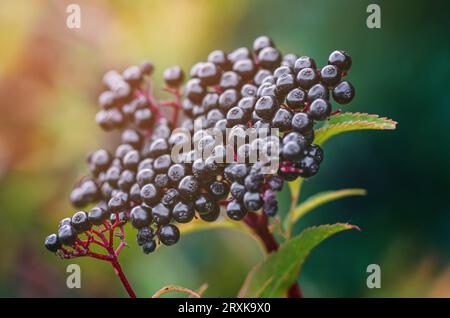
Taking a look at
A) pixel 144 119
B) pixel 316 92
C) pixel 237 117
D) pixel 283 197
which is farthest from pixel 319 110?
pixel 283 197

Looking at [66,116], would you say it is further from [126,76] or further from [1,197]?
[126,76]

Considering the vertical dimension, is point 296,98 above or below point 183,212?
above

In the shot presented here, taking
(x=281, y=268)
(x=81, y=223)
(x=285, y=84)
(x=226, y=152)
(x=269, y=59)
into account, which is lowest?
(x=281, y=268)

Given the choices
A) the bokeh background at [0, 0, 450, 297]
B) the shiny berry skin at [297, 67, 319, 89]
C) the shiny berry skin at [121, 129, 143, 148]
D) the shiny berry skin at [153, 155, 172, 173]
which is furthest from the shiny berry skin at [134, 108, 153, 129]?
the bokeh background at [0, 0, 450, 297]

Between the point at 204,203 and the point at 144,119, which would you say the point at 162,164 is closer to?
the point at 204,203

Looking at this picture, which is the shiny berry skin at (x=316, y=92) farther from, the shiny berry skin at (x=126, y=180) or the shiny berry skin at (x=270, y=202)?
the shiny berry skin at (x=126, y=180)

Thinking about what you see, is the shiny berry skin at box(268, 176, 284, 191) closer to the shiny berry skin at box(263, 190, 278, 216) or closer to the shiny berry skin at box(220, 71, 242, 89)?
the shiny berry skin at box(263, 190, 278, 216)

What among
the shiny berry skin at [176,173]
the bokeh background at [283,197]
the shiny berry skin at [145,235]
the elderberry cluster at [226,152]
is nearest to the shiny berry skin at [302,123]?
the elderberry cluster at [226,152]
